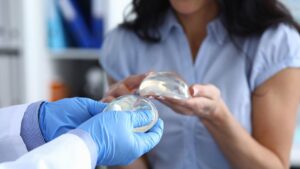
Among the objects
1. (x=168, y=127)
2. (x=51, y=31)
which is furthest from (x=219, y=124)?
(x=51, y=31)

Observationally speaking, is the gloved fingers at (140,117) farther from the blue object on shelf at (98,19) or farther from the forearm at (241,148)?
the blue object on shelf at (98,19)

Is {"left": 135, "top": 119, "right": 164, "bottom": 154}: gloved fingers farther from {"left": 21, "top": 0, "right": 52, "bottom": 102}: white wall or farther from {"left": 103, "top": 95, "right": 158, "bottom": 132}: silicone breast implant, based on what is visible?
{"left": 21, "top": 0, "right": 52, "bottom": 102}: white wall

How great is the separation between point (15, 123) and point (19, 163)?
0.60 ft

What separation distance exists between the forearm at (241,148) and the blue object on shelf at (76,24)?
0.81 m

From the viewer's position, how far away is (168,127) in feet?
3.57

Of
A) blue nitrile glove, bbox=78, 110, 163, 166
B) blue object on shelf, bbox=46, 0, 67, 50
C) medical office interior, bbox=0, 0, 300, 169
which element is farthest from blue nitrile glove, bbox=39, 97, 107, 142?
blue object on shelf, bbox=46, 0, 67, 50

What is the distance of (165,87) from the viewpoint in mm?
850

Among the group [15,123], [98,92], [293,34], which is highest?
[293,34]

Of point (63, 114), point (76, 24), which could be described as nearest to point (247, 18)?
point (63, 114)

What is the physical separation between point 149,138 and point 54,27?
1.02 metres

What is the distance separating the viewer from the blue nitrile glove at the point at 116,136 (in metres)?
0.66

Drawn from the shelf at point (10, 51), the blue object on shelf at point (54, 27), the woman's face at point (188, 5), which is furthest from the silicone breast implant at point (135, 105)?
the shelf at point (10, 51)

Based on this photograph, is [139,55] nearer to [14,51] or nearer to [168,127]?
[168,127]

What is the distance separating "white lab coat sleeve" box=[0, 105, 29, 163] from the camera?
2.42ft
